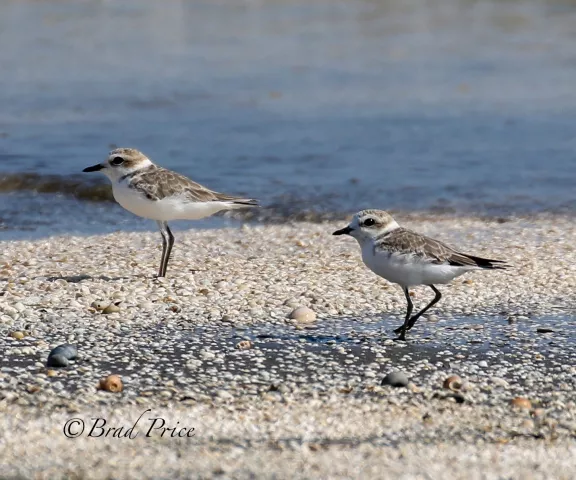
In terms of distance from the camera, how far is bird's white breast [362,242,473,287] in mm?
6527

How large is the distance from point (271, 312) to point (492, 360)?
1639mm

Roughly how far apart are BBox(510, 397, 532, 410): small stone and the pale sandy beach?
0.08ft

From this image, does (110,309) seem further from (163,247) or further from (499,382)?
(499,382)

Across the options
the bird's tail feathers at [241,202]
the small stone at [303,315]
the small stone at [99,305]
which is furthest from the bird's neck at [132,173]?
the small stone at [303,315]

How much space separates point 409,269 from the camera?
653 centimetres

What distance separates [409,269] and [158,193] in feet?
8.36

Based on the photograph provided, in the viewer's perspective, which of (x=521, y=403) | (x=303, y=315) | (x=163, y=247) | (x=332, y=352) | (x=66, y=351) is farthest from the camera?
(x=163, y=247)

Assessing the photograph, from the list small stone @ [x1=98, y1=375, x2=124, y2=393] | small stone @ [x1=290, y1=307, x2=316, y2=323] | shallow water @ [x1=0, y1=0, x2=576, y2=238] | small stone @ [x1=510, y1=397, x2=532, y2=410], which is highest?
small stone @ [x1=98, y1=375, x2=124, y2=393]

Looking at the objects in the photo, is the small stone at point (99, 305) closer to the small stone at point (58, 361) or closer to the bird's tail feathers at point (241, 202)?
the small stone at point (58, 361)

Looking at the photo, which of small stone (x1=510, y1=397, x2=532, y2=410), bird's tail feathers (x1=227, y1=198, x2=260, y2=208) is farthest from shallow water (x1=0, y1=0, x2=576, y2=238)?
small stone (x1=510, y1=397, x2=532, y2=410)

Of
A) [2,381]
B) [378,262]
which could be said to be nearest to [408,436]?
[378,262]

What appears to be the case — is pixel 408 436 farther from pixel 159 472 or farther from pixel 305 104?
pixel 305 104

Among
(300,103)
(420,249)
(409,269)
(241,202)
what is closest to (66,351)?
(409,269)

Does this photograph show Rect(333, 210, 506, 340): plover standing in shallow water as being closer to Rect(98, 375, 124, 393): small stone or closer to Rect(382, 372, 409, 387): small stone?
Rect(382, 372, 409, 387): small stone
